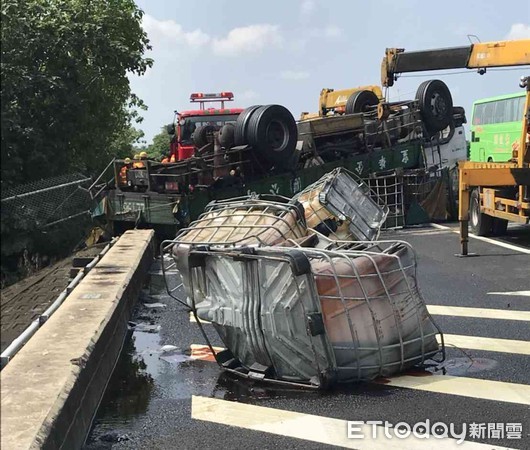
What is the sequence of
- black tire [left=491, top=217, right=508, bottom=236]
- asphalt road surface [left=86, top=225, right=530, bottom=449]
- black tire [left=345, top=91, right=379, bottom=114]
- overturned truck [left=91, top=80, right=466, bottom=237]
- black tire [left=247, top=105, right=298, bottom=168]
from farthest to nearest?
black tire [left=345, top=91, right=379, bottom=114]
black tire [left=491, top=217, right=508, bottom=236]
black tire [left=247, top=105, right=298, bottom=168]
overturned truck [left=91, top=80, right=466, bottom=237]
asphalt road surface [left=86, top=225, right=530, bottom=449]

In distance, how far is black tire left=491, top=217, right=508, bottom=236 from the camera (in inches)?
548

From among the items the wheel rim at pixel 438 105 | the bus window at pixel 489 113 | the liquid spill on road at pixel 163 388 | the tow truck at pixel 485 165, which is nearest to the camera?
the liquid spill on road at pixel 163 388

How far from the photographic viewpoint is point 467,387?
4.95m

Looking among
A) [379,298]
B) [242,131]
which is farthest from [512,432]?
[242,131]

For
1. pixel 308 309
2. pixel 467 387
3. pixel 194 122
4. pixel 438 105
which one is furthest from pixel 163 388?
pixel 438 105

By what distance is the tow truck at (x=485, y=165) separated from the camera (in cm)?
1135

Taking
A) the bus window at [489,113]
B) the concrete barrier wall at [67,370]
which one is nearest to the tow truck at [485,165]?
the bus window at [489,113]

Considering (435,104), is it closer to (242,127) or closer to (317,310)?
(242,127)

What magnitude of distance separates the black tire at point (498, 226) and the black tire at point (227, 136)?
5.92 meters

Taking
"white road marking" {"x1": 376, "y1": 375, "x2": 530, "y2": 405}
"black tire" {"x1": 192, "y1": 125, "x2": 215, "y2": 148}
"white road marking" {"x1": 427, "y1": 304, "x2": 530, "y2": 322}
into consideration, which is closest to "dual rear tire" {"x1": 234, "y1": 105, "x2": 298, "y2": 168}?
"black tire" {"x1": 192, "y1": 125, "x2": 215, "y2": 148}

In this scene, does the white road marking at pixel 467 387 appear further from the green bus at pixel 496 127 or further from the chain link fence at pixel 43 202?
A: the green bus at pixel 496 127

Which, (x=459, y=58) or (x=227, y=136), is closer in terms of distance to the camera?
(x=227, y=136)

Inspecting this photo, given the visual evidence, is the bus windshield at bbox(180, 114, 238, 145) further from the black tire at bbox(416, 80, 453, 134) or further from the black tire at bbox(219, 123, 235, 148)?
the black tire at bbox(416, 80, 453, 134)

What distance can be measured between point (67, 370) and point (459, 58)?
1259 centimetres
